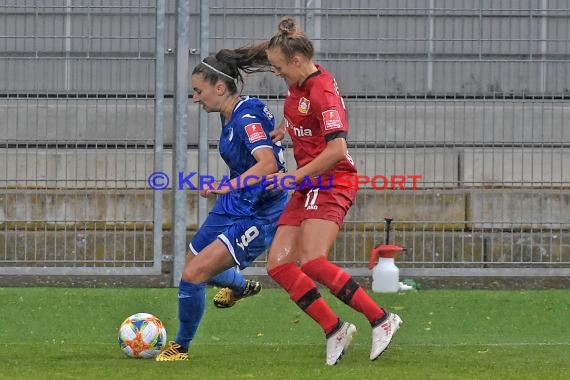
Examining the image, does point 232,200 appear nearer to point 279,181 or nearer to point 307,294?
point 279,181

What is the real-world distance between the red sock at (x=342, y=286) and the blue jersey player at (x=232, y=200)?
531mm

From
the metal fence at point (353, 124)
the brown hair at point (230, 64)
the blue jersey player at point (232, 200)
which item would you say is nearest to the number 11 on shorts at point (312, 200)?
the blue jersey player at point (232, 200)

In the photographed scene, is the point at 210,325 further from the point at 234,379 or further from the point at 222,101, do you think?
the point at 234,379

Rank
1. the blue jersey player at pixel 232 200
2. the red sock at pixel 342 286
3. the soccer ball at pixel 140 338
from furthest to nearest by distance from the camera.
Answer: the soccer ball at pixel 140 338
the blue jersey player at pixel 232 200
the red sock at pixel 342 286

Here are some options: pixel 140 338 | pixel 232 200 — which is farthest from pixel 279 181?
pixel 140 338

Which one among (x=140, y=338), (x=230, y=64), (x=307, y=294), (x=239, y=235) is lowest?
(x=140, y=338)

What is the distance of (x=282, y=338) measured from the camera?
29.7ft

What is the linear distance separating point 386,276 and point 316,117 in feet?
13.1

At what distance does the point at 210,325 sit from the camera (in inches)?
372

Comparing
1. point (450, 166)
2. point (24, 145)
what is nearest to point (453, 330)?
point (450, 166)

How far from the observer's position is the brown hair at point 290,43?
7199 mm

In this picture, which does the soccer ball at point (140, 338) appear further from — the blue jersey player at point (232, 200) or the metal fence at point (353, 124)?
the metal fence at point (353, 124)

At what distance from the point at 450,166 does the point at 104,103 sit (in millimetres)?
2952

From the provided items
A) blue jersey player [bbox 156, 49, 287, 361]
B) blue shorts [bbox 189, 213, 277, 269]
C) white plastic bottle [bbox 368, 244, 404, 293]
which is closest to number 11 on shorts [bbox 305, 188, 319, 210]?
blue jersey player [bbox 156, 49, 287, 361]
